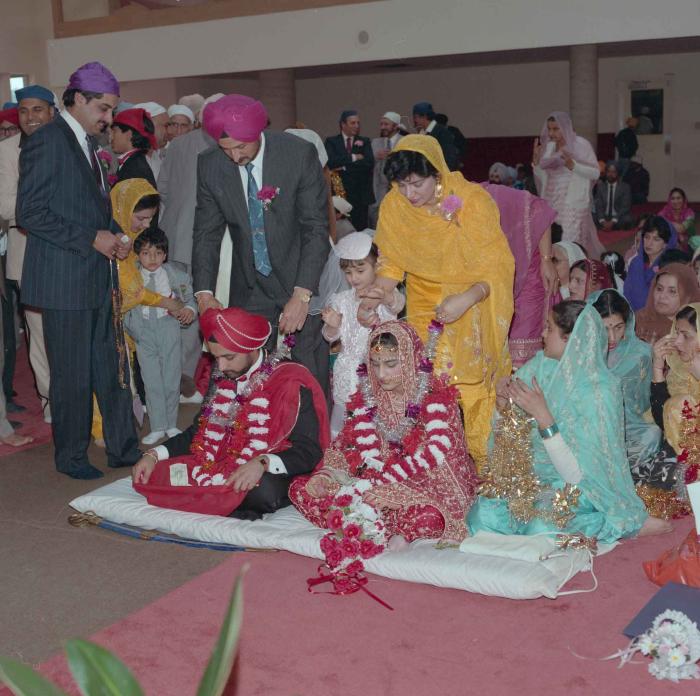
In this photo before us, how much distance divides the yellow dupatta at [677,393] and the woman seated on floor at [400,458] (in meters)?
0.96

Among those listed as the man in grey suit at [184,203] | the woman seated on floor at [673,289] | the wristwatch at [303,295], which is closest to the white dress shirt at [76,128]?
the wristwatch at [303,295]

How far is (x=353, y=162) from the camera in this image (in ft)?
34.6

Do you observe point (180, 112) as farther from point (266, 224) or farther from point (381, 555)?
point (381, 555)

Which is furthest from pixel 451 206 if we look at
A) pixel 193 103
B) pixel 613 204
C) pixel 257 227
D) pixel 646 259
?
pixel 613 204

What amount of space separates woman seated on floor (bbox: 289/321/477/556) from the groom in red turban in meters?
0.16

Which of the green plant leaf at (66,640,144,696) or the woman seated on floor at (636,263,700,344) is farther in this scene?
the woman seated on floor at (636,263,700,344)

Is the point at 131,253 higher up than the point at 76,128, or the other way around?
the point at 76,128

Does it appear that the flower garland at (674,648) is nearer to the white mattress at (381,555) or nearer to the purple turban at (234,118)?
the white mattress at (381,555)

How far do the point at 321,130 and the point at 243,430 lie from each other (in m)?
17.8

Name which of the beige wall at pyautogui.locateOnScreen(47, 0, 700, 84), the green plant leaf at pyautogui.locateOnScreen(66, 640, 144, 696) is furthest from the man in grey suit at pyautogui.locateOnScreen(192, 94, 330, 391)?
the beige wall at pyautogui.locateOnScreen(47, 0, 700, 84)

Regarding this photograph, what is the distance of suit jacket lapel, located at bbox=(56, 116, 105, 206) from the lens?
462 centimetres

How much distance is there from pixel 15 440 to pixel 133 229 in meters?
1.30

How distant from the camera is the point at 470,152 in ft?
65.0

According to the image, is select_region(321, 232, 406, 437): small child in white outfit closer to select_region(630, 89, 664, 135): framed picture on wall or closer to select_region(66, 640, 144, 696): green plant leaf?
select_region(66, 640, 144, 696): green plant leaf
